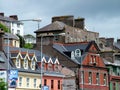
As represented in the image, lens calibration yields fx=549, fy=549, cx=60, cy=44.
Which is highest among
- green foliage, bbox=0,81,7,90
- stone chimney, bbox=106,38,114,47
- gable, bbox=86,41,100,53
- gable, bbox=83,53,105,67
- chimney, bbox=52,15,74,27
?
chimney, bbox=52,15,74,27

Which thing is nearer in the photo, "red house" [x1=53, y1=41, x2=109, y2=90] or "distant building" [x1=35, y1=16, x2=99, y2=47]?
"red house" [x1=53, y1=41, x2=109, y2=90]

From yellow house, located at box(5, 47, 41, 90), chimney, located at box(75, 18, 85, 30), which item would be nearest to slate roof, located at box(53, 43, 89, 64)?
yellow house, located at box(5, 47, 41, 90)

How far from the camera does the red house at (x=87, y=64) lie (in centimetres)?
10736

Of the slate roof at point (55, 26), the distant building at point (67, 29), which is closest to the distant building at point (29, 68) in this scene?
the distant building at point (67, 29)

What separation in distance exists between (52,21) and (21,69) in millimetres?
74963

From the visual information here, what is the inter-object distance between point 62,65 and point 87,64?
6.33 metres

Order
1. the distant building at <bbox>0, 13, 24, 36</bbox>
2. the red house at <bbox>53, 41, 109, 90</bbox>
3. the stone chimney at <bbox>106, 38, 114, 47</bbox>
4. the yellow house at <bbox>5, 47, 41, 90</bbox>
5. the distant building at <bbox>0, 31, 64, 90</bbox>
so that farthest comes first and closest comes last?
1. the distant building at <bbox>0, 13, 24, 36</bbox>
2. the stone chimney at <bbox>106, 38, 114, 47</bbox>
3. the red house at <bbox>53, 41, 109, 90</bbox>
4. the yellow house at <bbox>5, 47, 41, 90</bbox>
5. the distant building at <bbox>0, 31, 64, 90</bbox>

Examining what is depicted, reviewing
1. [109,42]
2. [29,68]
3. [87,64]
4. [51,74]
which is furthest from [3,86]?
[109,42]

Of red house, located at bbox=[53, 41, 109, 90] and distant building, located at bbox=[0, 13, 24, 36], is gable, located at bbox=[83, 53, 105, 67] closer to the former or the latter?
red house, located at bbox=[53, 41, 109, 90]

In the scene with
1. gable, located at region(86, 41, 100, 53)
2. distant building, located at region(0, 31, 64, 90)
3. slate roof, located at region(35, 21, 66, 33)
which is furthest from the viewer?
slate roof, located at region(35, 21, 66, 33)

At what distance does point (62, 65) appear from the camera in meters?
106

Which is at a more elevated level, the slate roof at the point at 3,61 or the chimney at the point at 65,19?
the chimney at the point at 65,19

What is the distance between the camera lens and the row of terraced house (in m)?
89.0

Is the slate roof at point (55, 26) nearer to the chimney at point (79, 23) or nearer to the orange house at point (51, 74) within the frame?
the chimney at point (79, 23)
